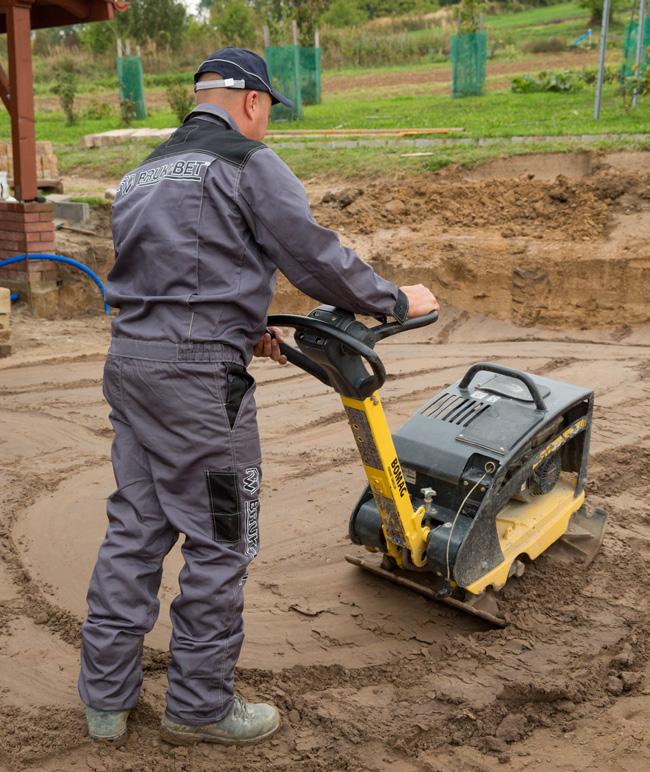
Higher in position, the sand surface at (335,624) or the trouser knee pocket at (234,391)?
the trouser knee pocket at (234,391)

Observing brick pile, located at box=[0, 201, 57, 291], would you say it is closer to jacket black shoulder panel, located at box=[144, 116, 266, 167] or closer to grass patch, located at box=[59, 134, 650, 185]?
grass patch, located at box=[59, 134, 650, 185]

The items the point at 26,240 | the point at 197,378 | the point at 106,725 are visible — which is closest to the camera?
the point at 197,378

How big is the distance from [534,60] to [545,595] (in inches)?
932

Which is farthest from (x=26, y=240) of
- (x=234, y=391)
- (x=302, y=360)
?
(x=234, y=391)

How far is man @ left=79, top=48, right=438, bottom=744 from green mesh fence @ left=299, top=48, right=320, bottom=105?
57.4ft

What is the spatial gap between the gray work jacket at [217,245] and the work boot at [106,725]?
1.21 meters

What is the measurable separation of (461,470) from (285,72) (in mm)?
15789

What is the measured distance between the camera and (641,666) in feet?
11.2

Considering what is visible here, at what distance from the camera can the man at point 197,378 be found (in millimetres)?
2744

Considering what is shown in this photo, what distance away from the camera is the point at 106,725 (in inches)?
114

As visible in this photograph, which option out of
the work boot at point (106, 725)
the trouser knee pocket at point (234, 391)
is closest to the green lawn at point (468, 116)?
the trouser knee pocket at point (234, 391)

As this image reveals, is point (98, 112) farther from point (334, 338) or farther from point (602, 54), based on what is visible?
point (334, 338)

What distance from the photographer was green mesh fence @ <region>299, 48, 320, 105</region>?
63.7 feet

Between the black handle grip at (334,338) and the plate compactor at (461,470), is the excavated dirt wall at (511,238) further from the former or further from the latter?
the black handle grip at (334,338)
